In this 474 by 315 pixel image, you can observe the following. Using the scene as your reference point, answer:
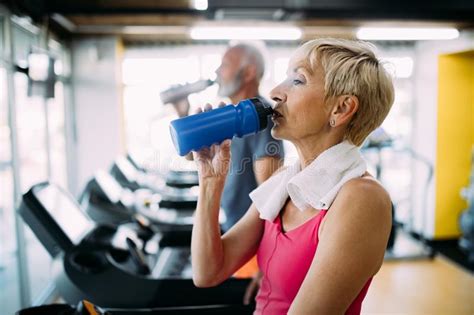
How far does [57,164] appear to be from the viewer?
17.3ft

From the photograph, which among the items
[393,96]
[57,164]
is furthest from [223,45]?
[393,96]

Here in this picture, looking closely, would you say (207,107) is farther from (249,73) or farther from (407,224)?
(407,224)

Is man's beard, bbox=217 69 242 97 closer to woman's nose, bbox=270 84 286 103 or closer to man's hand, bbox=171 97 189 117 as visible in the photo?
man's hand, bbox=171 97 189 117

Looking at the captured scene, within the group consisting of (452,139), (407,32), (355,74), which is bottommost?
(452,139)

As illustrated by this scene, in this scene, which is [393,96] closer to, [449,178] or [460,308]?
[460,308]

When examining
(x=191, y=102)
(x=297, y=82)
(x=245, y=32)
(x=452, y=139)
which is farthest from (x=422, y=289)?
(x=297, y=82)

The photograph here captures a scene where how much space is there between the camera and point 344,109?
3.33 feet

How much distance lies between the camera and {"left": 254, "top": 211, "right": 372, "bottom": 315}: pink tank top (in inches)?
39.6

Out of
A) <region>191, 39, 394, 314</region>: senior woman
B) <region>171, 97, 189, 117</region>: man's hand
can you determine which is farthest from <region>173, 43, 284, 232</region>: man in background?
<region>191, 39, 394, 314</region>: senior woman

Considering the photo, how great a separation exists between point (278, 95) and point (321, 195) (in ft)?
0.85

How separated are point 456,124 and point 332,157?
495 centimetres

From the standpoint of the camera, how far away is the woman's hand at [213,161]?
3.59 ft

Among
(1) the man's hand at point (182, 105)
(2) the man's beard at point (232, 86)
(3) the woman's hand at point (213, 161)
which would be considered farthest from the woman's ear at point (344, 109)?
(1) the man's hand at point (182, 105)

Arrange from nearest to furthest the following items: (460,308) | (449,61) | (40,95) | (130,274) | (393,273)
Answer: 1. (130,274)
2. (40,95)
3. (460,308)
4. (393,273)
5. (449,61)
